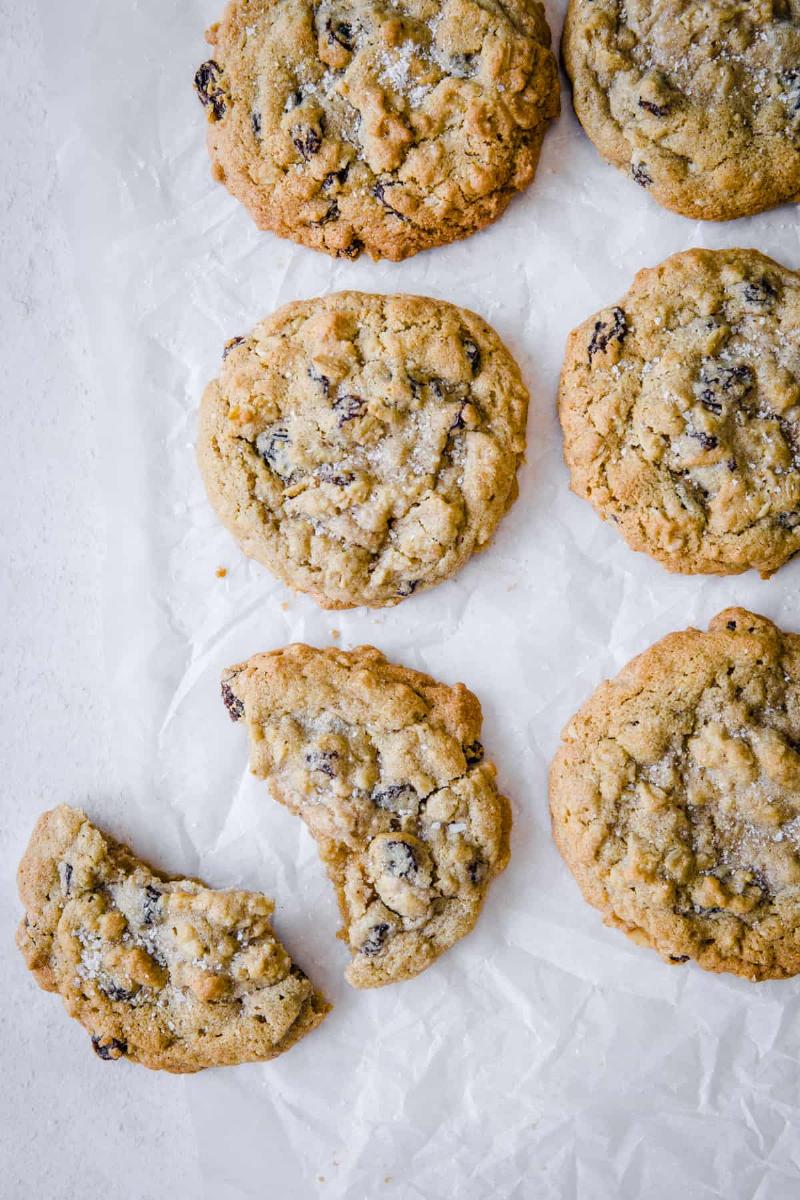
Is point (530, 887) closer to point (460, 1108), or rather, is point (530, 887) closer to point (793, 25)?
point (460, 1108)

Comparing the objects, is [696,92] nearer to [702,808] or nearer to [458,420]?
[458,420]

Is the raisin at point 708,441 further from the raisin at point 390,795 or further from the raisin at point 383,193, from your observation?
the raisin at point 390,795

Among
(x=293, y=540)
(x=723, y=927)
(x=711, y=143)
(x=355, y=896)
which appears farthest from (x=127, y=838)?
(x=711, y=143)

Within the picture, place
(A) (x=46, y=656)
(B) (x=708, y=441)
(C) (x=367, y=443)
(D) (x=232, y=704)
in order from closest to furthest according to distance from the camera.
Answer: (B) (x=708, y=441)
(C) (x=367, y=443)
(D) (x=232, y=704)
(A) (x=46, y=656)

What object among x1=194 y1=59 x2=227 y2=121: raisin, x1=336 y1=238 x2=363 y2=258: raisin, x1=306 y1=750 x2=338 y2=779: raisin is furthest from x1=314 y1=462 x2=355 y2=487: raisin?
x1=194 y1=59 x2=227 y2=121: raisin

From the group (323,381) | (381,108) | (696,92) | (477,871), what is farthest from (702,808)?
(381,108)
